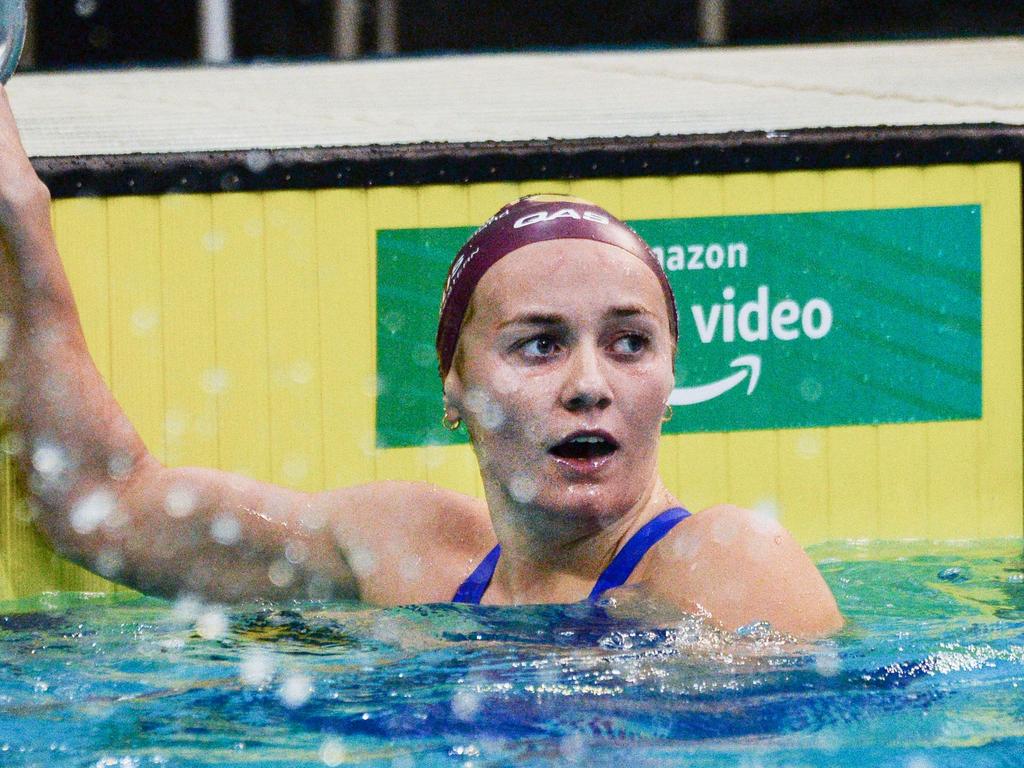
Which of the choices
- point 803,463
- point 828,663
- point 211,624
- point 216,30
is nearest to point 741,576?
point 828,663

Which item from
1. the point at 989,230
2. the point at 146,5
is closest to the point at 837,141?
the point at 989,230

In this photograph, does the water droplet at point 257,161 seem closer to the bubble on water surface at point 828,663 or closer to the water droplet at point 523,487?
the water droplet at point 523,487

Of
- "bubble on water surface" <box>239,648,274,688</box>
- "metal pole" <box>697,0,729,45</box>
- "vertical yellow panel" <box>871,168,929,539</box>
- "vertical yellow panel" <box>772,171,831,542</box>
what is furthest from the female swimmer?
"metal pole" <box>697,0,729,45</box>

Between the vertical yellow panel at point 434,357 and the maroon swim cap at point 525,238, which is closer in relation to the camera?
the maroon swim cap at point 525,238

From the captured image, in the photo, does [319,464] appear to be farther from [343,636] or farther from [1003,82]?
[1003,82]

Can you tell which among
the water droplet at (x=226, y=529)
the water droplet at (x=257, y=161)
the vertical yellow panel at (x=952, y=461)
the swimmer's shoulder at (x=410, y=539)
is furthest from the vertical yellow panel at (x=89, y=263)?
the vertical yellow panel at (x=952, y=461)

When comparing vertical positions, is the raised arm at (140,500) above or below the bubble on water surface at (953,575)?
above

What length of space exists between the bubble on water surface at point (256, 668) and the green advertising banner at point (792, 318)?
149 cm

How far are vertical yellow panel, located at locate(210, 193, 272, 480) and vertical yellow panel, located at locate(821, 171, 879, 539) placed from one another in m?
1.73

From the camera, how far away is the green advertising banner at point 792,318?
454 cm

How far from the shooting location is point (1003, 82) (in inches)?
246

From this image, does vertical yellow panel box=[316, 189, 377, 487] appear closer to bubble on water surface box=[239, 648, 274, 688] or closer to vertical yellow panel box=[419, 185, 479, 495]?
vertical yellow panel box=[419, 185, 479, 495]

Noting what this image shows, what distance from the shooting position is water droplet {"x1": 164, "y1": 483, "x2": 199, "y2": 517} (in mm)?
3613

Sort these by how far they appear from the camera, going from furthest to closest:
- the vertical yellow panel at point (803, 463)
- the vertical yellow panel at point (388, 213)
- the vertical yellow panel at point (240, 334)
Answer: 1. the vertical yellow panel at point (803, 463)
2. the vertical yellow panel at point (388, 213)
3. the vertical yellow panel at point (240, 334)
